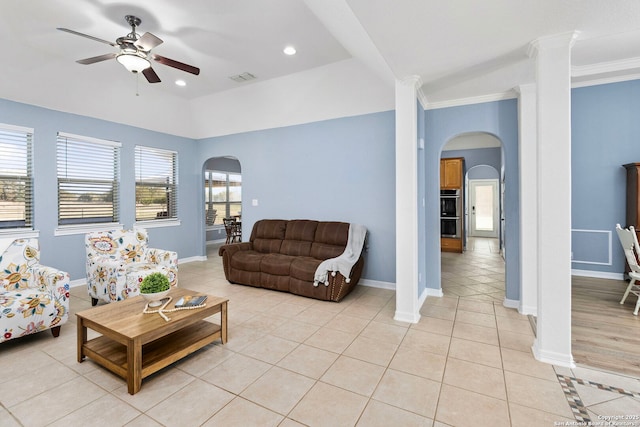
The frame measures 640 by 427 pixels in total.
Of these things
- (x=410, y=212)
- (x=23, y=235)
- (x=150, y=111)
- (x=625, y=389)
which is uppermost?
(x=150, y=111)

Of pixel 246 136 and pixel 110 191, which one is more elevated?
pixel 246 136

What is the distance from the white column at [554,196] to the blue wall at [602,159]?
8.81 ft

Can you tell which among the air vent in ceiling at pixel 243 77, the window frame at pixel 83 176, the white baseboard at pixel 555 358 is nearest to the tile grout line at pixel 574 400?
the white baseboard at pixel 555 358

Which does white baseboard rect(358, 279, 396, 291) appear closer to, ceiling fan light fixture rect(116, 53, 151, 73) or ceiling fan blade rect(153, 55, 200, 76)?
ceiling fan blade rect(153, 55, 200, 76)

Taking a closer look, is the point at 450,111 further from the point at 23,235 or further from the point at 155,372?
the point at 23,235

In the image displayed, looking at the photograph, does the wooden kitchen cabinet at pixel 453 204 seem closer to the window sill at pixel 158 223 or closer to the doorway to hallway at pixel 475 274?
the doorway to hallway at pixel 475 274

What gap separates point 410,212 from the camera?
3180 millimetres

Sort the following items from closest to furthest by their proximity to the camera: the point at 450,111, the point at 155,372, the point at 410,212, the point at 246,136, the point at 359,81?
the point at 155,372 → the point at 410,212 → the point at 450,111 → the point at 359,81 → the point at 246,136

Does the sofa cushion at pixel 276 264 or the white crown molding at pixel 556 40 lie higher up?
the white crown molding at pixel 556 40

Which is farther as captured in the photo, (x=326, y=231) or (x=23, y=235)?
(x=326, y=231)

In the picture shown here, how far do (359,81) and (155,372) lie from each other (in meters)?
4.06

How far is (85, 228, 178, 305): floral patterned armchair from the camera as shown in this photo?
3.44 metres

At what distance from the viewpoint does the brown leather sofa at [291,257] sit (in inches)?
154

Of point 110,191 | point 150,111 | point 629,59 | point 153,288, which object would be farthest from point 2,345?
point 629,59
